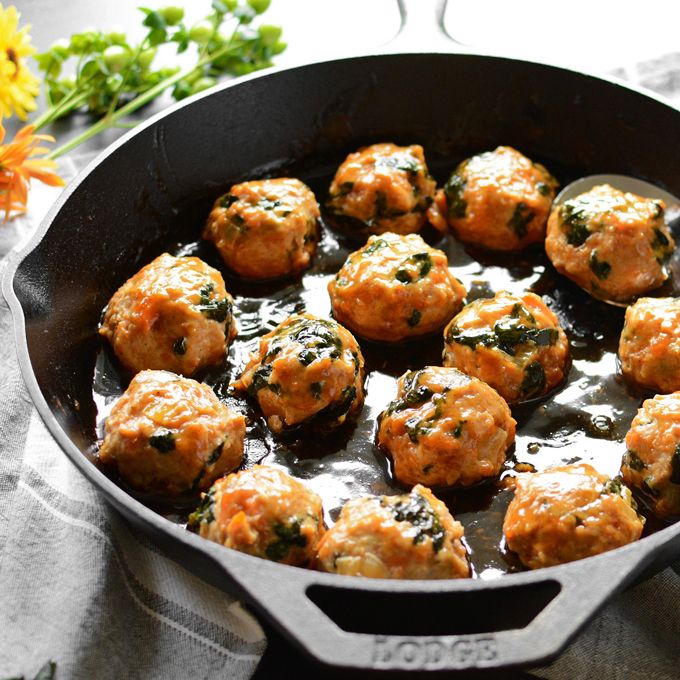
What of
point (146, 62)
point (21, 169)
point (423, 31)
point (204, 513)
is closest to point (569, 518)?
point (204, 513)

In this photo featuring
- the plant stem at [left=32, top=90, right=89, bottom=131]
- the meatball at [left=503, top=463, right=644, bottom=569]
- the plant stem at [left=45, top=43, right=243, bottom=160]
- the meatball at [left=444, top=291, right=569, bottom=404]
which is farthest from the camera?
the plant stem at [left=32, top=90, right=89, bottom=131]

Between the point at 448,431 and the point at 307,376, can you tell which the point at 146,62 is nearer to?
the point at 307,376

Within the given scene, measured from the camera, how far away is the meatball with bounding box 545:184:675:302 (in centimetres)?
301

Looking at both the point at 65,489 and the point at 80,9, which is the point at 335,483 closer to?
the point at 65,489

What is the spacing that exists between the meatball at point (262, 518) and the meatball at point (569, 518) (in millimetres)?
519

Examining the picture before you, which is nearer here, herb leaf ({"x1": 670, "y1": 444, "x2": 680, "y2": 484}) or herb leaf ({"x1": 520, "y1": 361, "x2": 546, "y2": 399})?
herb leaf ({"x1": 670, "y1": 444, "x2": 680, "y2": 484})

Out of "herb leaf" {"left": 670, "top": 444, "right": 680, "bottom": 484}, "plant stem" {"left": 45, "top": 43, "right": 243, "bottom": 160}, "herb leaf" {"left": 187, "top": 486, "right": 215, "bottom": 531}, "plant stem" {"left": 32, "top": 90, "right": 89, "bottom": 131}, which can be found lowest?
"herb leaf" {"left": 670, "top": 444, "right": 680, "bottom": 484}

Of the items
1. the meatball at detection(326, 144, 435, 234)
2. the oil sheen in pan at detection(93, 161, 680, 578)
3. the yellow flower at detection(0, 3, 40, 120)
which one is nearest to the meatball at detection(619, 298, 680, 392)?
the oil sheen in pan at detection(93, 161, 680, 578)

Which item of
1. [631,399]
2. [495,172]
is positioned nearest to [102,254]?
[495,172]

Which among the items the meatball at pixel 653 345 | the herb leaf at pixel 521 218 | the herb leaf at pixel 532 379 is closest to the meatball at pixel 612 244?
the herb leaf at pixel 521 218

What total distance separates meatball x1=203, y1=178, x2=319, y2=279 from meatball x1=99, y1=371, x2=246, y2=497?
0.69 m

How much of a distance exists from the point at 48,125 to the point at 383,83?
4.76ft

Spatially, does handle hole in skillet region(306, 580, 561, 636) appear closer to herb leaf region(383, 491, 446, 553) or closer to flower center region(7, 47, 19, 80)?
herb leaf region(383, 491, 446, 553)

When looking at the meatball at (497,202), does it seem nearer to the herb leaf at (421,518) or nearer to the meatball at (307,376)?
the meatball at (307,376)
